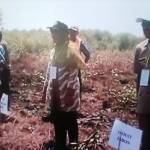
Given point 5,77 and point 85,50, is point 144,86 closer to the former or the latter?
point 85,50

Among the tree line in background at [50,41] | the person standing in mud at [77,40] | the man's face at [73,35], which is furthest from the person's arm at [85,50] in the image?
the tree line in background at [50,41]

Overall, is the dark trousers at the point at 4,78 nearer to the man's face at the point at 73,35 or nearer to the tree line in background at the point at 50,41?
the man's face at the point at 73,35

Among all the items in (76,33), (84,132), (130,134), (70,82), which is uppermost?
(76,33)

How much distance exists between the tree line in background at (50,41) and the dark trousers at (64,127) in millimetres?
6601

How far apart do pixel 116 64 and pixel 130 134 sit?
6.53m

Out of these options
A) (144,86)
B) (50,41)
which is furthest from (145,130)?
(50,41)

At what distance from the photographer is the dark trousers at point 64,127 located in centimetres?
590

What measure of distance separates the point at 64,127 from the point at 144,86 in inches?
48.0

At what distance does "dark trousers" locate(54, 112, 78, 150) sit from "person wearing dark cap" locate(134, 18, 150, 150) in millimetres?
880

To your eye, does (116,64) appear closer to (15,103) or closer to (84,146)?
(15,103)

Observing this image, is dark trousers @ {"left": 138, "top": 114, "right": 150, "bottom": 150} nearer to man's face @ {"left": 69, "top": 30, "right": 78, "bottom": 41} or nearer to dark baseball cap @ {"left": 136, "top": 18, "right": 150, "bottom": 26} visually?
dark baseball cap @ {"left": 136, "top": 18, "right": 150, "bottom": 26}

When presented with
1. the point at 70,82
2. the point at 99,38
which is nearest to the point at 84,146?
the point at 70,82

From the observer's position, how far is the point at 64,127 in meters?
5.99

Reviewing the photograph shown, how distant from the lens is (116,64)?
11359mm
